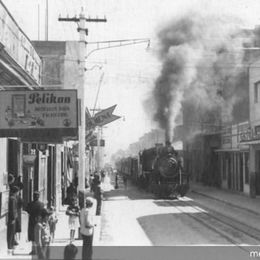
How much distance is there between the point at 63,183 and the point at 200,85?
61.8 feet

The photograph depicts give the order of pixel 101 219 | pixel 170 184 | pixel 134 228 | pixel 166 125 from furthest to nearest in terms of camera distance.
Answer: pixel 166 125 < pixel 170 184 < pixel 101 219 < pixel 134 228

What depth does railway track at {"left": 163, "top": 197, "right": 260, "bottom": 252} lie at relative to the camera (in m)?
12.9

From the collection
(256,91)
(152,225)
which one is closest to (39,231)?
(152,225)

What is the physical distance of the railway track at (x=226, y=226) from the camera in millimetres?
12944

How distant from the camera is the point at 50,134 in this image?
1178 cm

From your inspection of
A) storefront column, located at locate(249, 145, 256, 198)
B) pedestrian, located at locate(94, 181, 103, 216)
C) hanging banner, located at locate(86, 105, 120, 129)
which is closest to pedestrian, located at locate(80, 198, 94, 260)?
hanging banner, located at locate(86, 105, 120, 129)

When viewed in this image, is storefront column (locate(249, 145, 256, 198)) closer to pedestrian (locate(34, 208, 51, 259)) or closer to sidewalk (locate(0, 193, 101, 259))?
sidewalk (locate(0, 193, 101, 259))

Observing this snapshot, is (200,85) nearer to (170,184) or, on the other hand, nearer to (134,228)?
(170,184)

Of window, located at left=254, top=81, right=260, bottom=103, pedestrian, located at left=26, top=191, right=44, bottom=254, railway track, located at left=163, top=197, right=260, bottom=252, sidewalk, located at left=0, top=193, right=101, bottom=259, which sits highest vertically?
window, located at left=254, top=81, right=260, bottom=103

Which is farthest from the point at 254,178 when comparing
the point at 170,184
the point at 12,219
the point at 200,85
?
the point at 12,219

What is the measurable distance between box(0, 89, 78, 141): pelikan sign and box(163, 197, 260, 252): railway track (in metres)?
Answer: 5.25

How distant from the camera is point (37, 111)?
36.0 ft

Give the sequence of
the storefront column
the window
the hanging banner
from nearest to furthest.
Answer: the hanging banner < the window < the storefront column

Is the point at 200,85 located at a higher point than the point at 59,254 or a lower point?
higher
